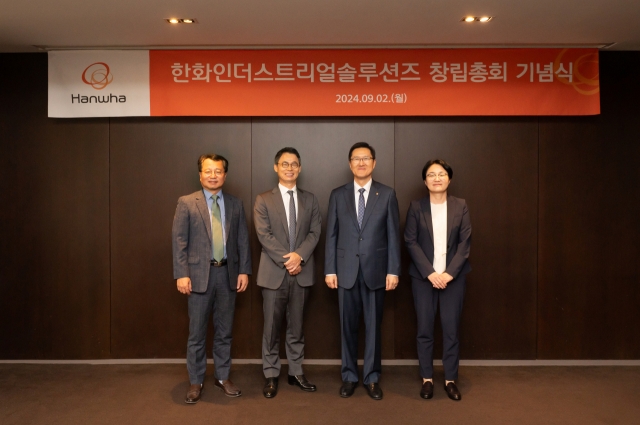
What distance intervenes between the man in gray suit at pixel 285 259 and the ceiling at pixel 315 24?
1059 mm

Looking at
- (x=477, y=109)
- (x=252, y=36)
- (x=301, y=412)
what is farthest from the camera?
(x=477, y=109)

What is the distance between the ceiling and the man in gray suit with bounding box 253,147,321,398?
1059mm

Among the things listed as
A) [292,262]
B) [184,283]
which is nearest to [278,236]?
[292,262]

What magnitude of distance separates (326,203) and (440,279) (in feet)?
4.48

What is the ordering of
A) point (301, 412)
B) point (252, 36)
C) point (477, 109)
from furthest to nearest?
point (477, 109)
point (252, 36)
point (301, 412)

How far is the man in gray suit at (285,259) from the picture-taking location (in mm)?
4086

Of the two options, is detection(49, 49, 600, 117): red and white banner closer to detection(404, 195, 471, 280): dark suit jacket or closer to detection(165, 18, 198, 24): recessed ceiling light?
detection(165, 18, 198, 24): recessed ceiling light

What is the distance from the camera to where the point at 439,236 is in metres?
4.09

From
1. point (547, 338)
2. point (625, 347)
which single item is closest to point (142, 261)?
point (547, 338)

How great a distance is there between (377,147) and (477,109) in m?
0.97

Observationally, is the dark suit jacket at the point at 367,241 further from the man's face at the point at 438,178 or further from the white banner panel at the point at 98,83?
the white banner panel at the point at 98,83

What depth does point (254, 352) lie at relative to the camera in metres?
4.87

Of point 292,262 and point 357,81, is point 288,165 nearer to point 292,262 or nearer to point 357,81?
point 292,262

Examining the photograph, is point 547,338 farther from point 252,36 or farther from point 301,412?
point 252,36
